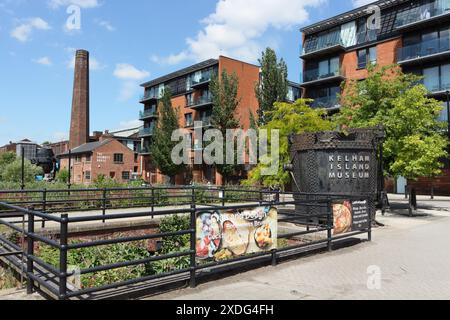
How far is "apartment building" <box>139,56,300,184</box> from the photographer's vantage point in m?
49.6

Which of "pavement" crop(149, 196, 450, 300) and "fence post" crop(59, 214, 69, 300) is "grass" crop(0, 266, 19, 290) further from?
"pavement" crop(149, 196, 450, 300)

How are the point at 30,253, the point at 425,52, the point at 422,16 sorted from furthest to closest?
the point at 422,16, the point at 425,52, the point at 30,253

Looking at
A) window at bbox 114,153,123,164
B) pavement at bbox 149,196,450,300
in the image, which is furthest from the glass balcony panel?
window at bbox 114,153,123,164

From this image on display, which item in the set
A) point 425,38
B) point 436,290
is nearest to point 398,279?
point 436,290

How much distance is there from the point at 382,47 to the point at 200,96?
24.4 metres

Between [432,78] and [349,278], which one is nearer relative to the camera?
[349,278]

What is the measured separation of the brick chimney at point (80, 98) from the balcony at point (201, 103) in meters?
20.1

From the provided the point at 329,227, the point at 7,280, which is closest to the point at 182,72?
the point at 329,227

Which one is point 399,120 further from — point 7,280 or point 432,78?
point 432,78

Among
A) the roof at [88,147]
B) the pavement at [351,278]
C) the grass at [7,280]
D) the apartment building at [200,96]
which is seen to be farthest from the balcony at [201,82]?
Answer: the grass at [7,280]

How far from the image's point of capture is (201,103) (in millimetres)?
51969

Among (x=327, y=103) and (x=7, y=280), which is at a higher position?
(x=327, y=103)

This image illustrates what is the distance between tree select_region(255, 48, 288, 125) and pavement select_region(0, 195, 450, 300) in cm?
3008

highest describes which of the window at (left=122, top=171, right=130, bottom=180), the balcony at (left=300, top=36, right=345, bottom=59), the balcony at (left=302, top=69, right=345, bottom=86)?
the balcony at (left=300, top=36, right=345, bottom=59)
